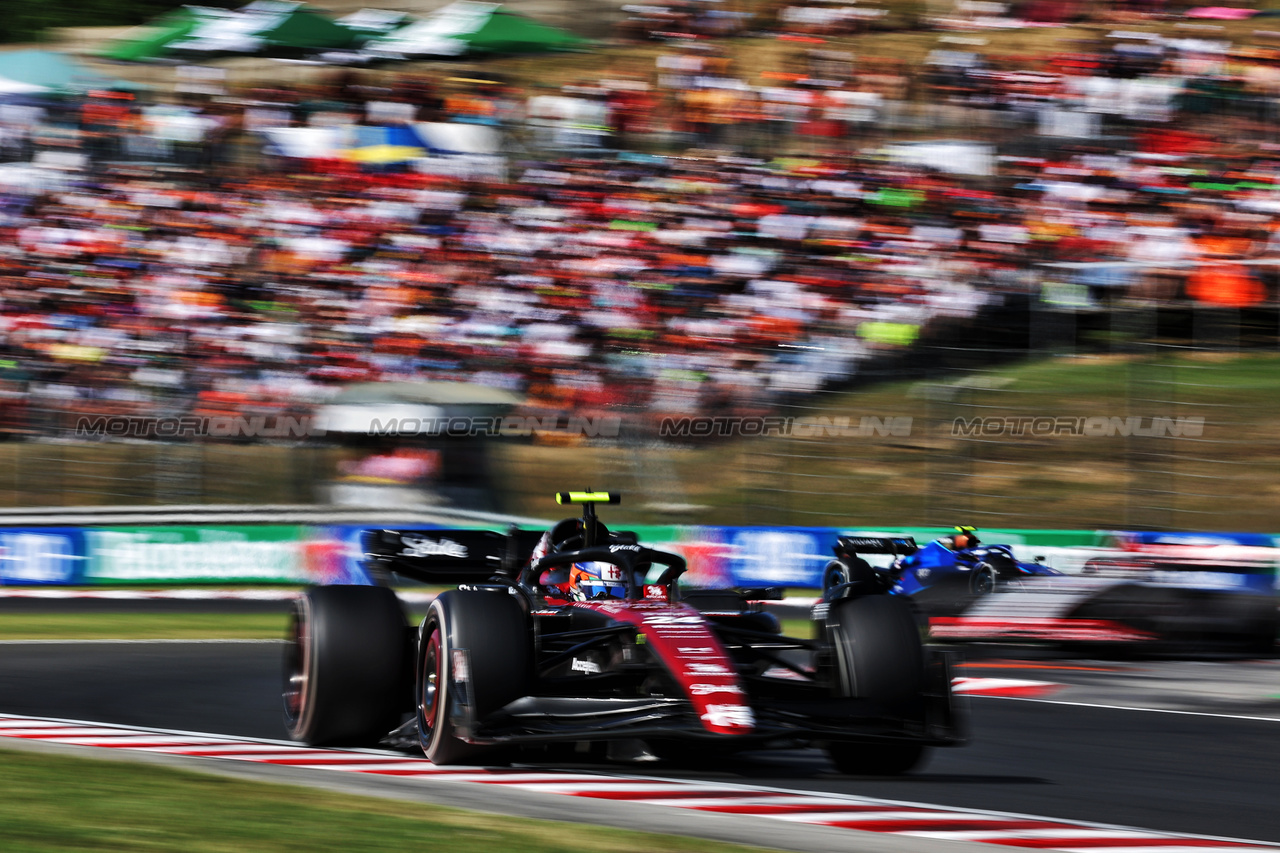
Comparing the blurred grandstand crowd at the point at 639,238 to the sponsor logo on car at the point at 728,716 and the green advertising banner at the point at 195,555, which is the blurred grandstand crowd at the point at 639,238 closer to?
the green advertising banner at the point at 195,555

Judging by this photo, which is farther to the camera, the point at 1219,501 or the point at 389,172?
the point at 389,172

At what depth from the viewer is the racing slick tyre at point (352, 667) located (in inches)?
255

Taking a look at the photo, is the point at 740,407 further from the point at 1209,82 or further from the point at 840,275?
the point at 1209,82

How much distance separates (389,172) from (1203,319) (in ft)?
33.4

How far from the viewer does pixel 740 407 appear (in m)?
15.8

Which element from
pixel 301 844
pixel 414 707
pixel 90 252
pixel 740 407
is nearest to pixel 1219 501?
pixel 740 407

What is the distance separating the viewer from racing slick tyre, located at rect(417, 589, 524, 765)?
575cm

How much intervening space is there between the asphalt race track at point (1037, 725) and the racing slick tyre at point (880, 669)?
128mm

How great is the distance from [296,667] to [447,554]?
1014 mm

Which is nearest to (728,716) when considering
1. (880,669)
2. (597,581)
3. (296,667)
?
(880,669)

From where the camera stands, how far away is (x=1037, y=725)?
8031mm

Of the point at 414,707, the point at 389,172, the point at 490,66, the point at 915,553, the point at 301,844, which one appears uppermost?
the point at 490,66

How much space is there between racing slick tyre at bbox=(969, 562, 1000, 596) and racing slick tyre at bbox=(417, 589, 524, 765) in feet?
22.0

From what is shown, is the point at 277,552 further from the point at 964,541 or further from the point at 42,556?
the point at 964,541
